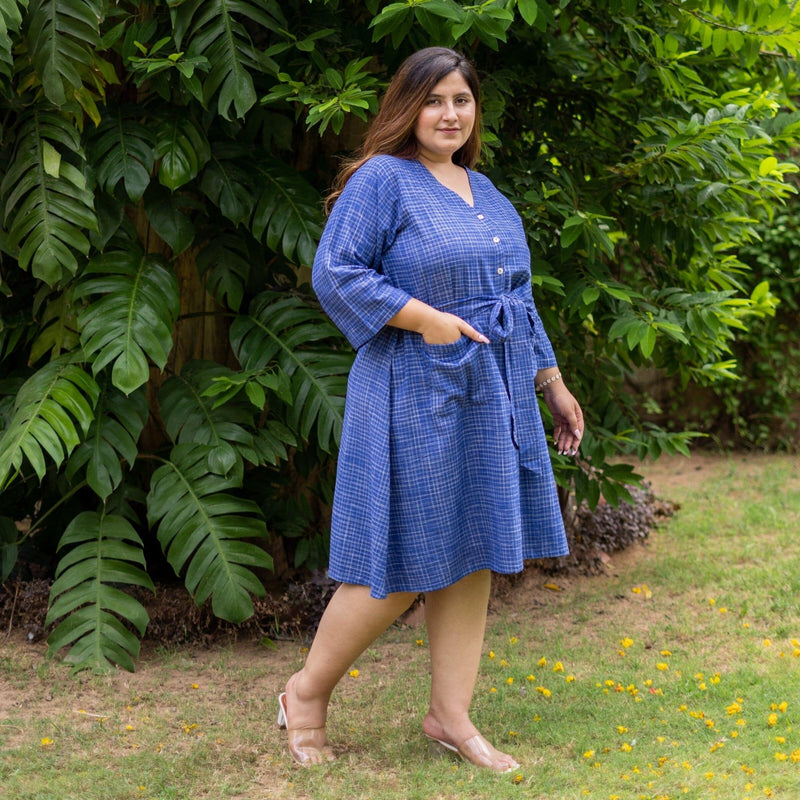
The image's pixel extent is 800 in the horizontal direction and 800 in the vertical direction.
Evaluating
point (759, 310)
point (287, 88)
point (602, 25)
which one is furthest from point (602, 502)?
point (287, 88)

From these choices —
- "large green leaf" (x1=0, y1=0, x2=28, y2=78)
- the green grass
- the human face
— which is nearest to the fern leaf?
the green grass

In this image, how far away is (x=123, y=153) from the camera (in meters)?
3.70

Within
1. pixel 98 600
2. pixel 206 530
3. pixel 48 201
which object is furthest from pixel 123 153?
pixel 98 600

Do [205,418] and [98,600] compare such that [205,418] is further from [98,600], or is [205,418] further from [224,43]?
[224,43]

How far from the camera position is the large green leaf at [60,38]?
3.45m

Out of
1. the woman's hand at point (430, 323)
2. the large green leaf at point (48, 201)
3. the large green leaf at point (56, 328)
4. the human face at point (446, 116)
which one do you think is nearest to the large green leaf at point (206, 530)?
the large green leaf at point (56, 328)

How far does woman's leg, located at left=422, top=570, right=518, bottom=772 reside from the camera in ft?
9.46

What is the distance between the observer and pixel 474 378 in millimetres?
2744

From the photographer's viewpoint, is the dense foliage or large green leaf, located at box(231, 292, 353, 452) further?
large green leaf, located at box(231, 292, 353, 452)

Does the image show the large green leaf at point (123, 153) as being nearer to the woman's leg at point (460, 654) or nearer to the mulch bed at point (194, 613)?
the mulch bed at point (194, 613)

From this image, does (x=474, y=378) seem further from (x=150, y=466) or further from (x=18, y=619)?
(x=18, y=619)

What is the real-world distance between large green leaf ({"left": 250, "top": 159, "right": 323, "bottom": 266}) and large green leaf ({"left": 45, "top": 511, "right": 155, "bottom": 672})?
3.87 feet

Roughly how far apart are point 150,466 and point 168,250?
0.89 metres

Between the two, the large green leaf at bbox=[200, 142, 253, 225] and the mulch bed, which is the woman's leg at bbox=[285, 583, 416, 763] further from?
the large green leaf at bbox=[200, 142, 253, 225]
